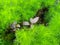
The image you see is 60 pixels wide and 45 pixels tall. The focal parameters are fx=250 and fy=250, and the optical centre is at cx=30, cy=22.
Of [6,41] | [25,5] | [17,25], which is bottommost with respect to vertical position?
[6,41]

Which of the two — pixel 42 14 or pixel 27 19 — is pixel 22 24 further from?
pixel 42 14

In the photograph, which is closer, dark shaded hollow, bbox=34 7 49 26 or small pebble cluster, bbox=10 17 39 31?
small pebble cluster, bbox=10 17 39 31

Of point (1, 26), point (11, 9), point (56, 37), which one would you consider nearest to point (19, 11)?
point (11, 9)

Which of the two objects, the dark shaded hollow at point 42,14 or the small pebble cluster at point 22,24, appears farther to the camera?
the dark shaded hollow at point 42,14

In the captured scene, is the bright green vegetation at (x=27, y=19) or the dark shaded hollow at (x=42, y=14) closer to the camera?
the bright green vegetation at (x=27, y=19)

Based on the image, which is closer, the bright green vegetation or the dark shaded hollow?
the bright green vegetation

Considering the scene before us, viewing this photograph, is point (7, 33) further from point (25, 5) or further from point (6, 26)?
point (25, 5)

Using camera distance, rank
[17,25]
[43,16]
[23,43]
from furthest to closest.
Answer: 1. [43,16]
2. [17,25]
3. [23,43]

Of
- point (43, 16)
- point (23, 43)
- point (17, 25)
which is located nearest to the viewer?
point (23, 43)

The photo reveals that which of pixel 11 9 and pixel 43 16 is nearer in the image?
pixel 11 9
